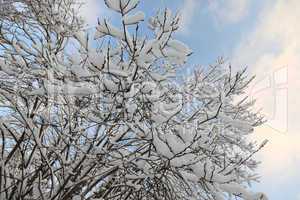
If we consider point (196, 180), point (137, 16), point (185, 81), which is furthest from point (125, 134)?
point (185, 81)

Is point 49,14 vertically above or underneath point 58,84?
above

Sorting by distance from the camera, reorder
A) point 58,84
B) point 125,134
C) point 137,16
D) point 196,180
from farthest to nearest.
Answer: point 125,134 → point 58,84 → point 196,180 → point 137,16

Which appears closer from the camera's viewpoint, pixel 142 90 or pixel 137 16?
pixel 137 16

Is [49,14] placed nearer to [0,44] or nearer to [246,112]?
[0,44]

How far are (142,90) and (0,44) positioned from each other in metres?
2.78

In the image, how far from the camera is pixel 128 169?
303cm

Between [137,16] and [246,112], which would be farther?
[246,112]

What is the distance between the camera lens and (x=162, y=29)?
2453 mm

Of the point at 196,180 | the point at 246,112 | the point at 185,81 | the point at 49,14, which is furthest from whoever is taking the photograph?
the point at 246,112

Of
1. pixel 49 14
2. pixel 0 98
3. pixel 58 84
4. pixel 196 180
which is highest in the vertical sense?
pixel 49 14

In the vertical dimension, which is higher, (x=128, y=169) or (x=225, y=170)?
(x=128, y=169)

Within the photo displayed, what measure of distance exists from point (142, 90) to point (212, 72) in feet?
14.5

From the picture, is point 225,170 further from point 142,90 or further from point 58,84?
point 58,84

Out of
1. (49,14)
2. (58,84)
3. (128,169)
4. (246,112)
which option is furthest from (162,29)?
(246,112)
